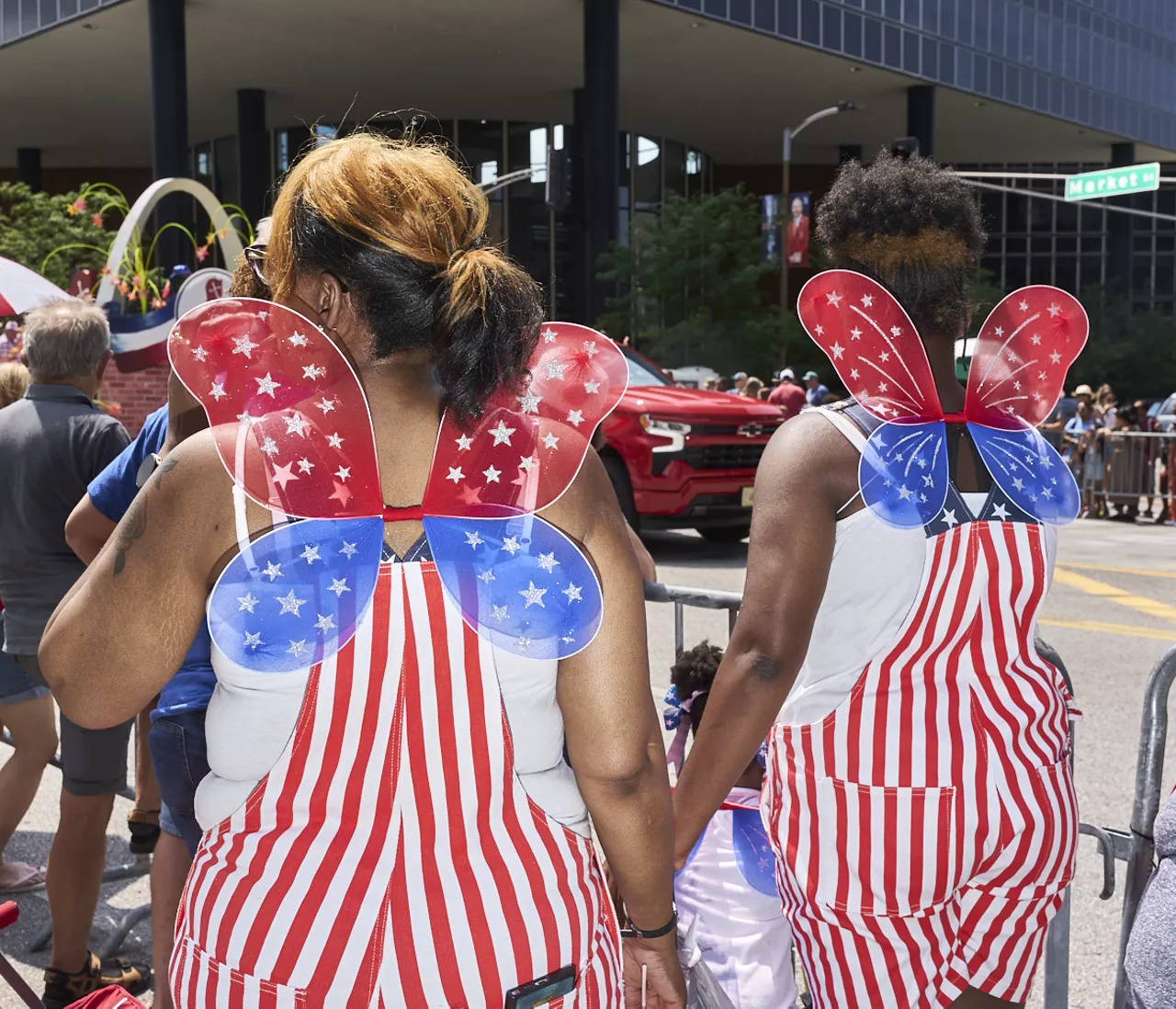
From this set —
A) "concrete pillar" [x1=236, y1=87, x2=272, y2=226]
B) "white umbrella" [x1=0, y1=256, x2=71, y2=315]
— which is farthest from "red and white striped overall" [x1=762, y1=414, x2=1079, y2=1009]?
"concrete pillar" [x1=236, y1=87, x2=272, y2=226]

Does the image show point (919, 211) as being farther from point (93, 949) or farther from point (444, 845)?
point (93, 949)

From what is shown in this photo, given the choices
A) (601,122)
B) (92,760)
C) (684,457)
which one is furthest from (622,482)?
(601,122)

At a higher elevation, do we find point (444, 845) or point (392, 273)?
point (392, 273)

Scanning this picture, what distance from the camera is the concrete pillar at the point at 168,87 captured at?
25.3 meters

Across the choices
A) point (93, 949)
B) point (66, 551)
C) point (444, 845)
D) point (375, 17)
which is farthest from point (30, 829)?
point (375, 17)

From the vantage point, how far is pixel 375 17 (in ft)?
86.1

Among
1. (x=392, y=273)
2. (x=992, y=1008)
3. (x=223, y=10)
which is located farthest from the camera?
(x=223, y=10)

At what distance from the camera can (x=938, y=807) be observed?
1.98m

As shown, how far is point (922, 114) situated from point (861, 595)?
113 feet

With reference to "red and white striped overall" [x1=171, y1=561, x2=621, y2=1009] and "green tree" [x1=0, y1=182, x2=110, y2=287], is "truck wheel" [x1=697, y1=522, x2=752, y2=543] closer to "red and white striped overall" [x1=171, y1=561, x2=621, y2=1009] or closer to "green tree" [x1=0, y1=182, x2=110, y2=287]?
"red and white striped overall" [x1=171, y1=561, x2=621, y2=1009]

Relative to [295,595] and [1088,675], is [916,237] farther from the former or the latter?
[1088,675]

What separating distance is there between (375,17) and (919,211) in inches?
1041

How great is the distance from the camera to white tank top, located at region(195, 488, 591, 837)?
1.46m

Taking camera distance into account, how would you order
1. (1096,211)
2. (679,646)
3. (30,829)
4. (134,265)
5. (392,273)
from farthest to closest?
1. (1096,211)
2. (134,265)
3. (30,829)
4. (679,646)
5. (392,273)
